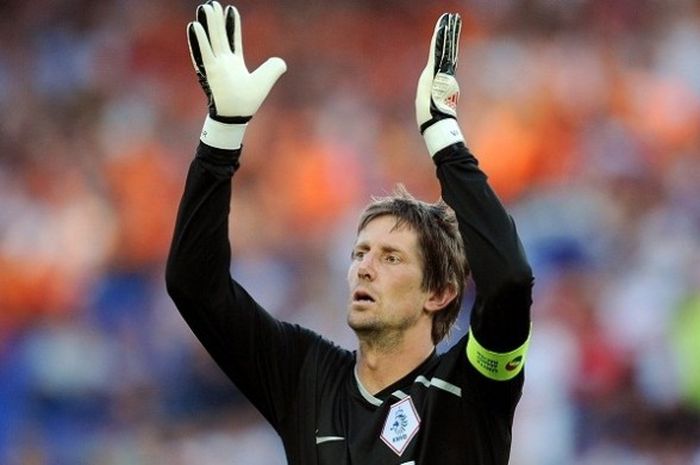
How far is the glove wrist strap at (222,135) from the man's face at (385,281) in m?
0.54

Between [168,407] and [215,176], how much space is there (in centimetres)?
448

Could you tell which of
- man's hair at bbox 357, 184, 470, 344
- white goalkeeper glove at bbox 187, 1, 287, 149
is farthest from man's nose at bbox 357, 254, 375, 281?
white goalkeeper glove at bbox 187, 1, 287, 149

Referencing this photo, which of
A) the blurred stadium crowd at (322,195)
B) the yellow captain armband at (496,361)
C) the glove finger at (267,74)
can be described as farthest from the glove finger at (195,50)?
the blurred stadium crowd at (322,195)

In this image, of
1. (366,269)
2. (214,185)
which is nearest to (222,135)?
(214,185)

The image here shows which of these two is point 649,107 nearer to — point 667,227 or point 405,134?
point 667,227

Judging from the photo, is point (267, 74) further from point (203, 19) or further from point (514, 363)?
point (514, 363)

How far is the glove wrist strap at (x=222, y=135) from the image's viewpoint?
3.37 m

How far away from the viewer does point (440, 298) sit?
3723 millimetres

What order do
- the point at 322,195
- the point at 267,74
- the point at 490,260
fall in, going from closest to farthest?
the point at 490,260
the point at 267,74
the point at 322,195

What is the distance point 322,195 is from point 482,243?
5091 mm

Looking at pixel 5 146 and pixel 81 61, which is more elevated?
pixel 81 61

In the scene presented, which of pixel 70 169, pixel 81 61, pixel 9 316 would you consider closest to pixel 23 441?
pixel 9 316

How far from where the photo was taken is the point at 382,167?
330 inches

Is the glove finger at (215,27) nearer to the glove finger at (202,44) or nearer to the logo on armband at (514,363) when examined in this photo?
the glove finger at (202,44)
